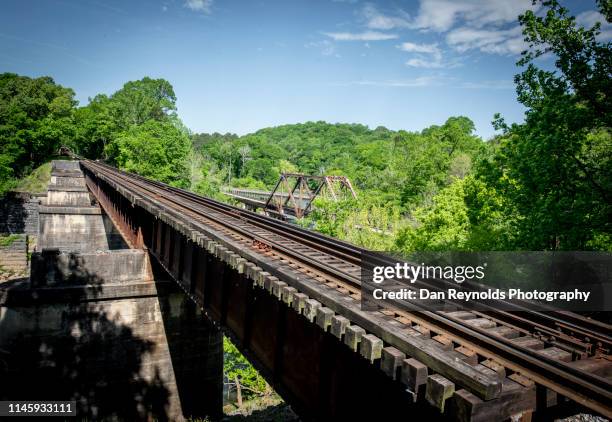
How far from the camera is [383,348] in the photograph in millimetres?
3473

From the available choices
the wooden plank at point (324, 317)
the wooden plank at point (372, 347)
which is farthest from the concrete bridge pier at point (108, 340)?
the wooden plank at point (372, 347)

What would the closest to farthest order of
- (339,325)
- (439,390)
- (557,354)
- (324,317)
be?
(439,390) → (557,354) → (339,325) → (324,317)

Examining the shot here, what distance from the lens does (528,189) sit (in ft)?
49.1

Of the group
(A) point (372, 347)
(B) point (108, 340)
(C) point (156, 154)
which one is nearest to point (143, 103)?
(C) point (156, 154)

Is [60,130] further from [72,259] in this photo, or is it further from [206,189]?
[72,259]

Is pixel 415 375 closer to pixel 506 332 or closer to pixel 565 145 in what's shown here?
pixel 506 332

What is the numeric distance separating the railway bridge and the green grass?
5845 centimetres

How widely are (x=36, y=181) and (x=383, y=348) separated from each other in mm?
66464

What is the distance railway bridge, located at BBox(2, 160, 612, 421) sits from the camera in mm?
2921

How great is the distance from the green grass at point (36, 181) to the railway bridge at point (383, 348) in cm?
5845

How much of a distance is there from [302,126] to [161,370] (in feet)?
547

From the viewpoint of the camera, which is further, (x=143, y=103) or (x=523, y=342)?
(x=143, y=103)

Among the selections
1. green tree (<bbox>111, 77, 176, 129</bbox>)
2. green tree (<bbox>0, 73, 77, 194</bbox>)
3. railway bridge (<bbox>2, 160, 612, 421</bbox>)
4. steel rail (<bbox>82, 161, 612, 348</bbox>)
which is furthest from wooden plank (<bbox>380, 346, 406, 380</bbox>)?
green tree (<bbox>111, 77, 176, 129</bbox>)

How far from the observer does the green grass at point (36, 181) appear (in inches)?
2141
